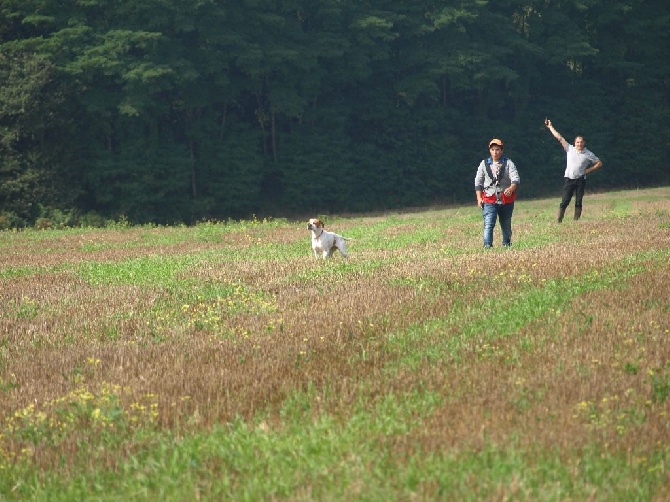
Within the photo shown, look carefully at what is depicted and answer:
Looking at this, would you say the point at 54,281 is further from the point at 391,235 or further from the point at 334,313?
the point at 391,235

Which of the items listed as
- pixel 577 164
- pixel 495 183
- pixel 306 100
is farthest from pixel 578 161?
pixel 306 100

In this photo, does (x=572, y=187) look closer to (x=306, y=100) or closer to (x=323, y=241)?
(x=323, y=241)

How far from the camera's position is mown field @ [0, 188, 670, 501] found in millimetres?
6102

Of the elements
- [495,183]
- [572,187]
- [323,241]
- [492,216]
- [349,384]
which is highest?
[495,183]

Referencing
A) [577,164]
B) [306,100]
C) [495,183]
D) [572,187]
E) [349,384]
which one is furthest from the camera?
[306,100]

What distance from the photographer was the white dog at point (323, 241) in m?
18.3

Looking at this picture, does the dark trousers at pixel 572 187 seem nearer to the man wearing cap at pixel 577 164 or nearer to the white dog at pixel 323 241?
the man wearing cap at pixel 577 164

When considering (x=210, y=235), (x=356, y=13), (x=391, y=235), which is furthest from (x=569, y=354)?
(x=356, y=13)

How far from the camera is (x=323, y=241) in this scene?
60.5 ft

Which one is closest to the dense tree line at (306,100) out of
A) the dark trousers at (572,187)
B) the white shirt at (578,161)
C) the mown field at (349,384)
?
the dark trousers at (572,187)

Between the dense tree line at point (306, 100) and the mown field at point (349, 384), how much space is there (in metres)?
28.4

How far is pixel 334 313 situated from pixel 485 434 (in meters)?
4.69

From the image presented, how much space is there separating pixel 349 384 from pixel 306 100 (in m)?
43.4

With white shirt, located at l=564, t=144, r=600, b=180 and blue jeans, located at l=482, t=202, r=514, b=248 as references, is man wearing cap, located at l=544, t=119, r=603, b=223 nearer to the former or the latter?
white shirt, located at l=564, t=144, r=600, b=180
